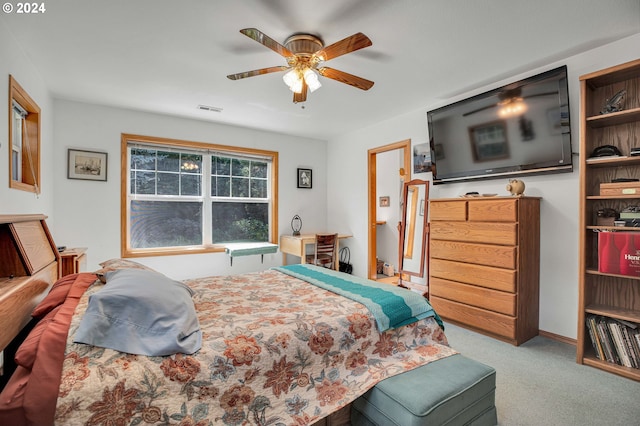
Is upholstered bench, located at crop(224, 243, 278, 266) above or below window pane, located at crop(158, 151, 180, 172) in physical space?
below

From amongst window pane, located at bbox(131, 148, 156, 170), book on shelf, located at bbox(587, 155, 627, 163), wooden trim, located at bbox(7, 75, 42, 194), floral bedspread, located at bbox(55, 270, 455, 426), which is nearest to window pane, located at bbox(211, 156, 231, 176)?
window pane, located at bbox(131, 148, 156, 170)

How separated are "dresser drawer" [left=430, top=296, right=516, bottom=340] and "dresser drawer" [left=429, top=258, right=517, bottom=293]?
25 cm

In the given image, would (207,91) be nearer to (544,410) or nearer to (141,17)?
(141,17)

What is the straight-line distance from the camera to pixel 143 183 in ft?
13.6

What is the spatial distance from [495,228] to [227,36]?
2.77 meters

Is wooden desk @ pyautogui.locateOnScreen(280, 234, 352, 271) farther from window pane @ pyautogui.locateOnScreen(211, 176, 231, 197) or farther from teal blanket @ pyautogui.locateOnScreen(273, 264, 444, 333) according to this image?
teal blanket @ pyautogui.locateOnScreen(273, 264, 444, 333)

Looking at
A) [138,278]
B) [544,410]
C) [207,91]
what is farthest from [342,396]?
[207,91]

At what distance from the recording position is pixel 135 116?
398 centimetres

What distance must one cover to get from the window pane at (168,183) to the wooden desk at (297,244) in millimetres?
1769

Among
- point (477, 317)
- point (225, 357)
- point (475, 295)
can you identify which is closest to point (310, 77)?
point (225, 357)

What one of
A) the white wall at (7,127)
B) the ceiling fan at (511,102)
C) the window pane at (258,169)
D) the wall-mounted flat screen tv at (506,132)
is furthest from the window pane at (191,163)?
the ceiling fan at (511,102)

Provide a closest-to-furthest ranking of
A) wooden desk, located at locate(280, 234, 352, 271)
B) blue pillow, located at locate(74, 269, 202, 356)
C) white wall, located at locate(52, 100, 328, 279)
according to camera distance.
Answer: blue pillow, located at locate(74, 269, 202, 356), white wall, located at locate(52, 100, 328, 279), wooden desk, located at locate(280, 234, 352, 271)

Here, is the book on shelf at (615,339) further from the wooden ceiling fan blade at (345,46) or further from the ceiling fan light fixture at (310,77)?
the ceiling fan light fixture at (310,77)

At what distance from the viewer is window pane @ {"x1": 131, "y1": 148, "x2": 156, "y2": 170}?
407 cm
